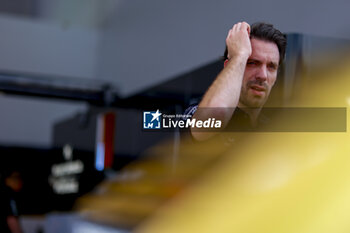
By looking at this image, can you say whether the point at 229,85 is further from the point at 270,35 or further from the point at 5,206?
the point at 5,206

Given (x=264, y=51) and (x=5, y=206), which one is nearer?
(x=264, y=51)

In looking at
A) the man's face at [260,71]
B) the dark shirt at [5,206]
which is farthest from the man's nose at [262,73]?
the dark shirt at [5,206]

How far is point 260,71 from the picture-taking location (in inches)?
18.6

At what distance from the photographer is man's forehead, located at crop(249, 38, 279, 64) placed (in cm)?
47

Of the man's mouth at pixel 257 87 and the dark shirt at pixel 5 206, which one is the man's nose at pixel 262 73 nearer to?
the man's mouth at pixel 257 87

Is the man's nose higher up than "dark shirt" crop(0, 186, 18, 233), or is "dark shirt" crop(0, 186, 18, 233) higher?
the man's nose

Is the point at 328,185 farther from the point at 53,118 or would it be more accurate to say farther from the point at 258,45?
the point at 53,118

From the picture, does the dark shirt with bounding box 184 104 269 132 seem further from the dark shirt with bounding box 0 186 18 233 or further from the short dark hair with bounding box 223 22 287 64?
the dark shirt with bounding box 0 186 18 233

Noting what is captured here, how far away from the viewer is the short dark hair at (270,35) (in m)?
0.47

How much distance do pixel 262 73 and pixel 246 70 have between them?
1 cm

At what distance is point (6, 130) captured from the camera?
4.16 m

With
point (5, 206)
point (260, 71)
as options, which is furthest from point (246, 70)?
point (5, 206)

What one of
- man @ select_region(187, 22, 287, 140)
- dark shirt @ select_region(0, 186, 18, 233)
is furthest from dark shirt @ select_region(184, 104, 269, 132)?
dark shirt @ select_region(0, 186, 18, 233)

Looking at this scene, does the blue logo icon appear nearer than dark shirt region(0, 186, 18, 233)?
Yes
